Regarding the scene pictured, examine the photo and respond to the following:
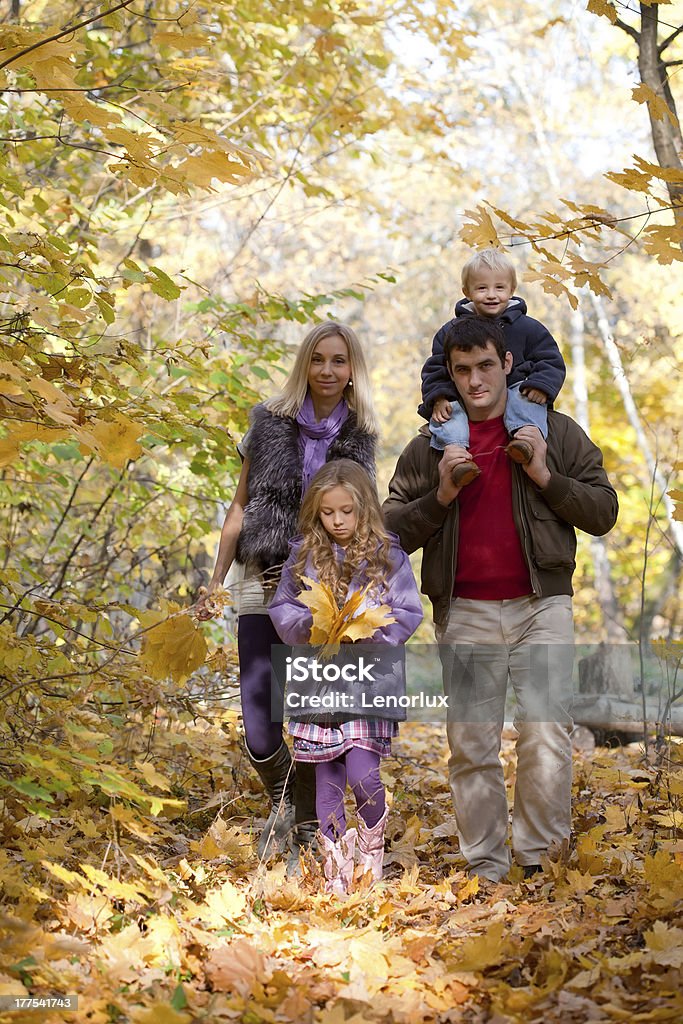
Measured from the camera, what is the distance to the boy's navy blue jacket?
13.0ft

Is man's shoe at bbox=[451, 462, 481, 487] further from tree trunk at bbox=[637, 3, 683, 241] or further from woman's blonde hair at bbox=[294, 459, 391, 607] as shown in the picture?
tree trunk at bbox=[637, 3, 683, 241]

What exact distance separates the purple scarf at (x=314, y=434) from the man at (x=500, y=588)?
0.41 m

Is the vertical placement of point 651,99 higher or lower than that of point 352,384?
higher

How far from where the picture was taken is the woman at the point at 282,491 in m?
4.09

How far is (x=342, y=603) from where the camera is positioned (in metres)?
3.70

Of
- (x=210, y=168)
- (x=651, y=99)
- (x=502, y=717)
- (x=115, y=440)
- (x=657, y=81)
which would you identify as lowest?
(x=502, y=717)

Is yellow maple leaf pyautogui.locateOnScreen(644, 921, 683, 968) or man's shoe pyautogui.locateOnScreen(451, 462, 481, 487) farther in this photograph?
man's shoe pyautogui.locateOnScreen(451, 462, 481, 487)

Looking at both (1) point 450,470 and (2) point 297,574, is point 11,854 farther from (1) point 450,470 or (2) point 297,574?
(1) point 450,470

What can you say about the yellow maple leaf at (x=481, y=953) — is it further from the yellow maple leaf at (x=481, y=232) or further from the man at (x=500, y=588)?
the yellow maple leaf at (x=481, y=232)

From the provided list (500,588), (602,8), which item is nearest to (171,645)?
(500,588)

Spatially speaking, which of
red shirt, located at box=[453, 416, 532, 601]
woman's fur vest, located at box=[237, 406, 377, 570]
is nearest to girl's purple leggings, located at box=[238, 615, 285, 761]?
woman's fur vest, located at box=[237, 406, 377, 570]

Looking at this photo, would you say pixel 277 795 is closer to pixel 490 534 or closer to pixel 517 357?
pixel 490 534

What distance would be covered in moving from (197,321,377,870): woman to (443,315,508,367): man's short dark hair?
49cm

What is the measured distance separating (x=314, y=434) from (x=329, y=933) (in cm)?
204
